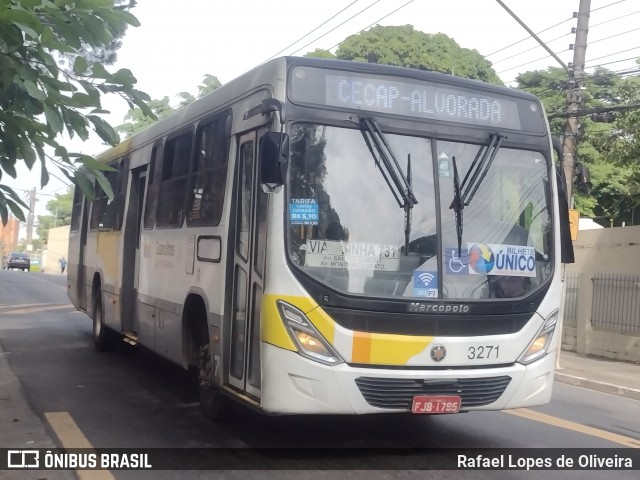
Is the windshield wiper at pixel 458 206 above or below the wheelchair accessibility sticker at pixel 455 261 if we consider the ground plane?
above

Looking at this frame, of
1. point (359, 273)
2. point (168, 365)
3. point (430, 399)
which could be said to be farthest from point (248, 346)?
point (168, 365)

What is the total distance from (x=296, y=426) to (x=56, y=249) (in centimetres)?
7833

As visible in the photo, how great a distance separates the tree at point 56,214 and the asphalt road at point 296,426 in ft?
286

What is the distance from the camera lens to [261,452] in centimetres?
642

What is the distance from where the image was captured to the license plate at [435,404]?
5.89m

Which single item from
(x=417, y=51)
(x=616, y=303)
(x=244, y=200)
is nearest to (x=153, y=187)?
(x=244, y=200)

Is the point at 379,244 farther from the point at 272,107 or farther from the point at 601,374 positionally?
the point at 601,374

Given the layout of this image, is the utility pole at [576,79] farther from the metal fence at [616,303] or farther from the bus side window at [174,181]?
the bus side window at [174,181]

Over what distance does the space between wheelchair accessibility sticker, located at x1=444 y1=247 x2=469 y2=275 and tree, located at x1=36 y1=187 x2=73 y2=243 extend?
9126cm

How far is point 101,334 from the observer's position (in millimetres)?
12109

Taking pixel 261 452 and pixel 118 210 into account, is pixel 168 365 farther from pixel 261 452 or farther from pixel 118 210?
pixel 261 452

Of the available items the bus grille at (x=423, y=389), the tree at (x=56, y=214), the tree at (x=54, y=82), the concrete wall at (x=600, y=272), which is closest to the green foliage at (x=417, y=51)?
the concrete wall at (x=600, y=272)

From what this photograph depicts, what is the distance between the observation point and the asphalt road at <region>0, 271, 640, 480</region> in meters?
6.22

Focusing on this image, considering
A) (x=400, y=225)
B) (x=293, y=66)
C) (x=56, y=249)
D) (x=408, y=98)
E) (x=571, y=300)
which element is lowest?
(x=571, y=300)
